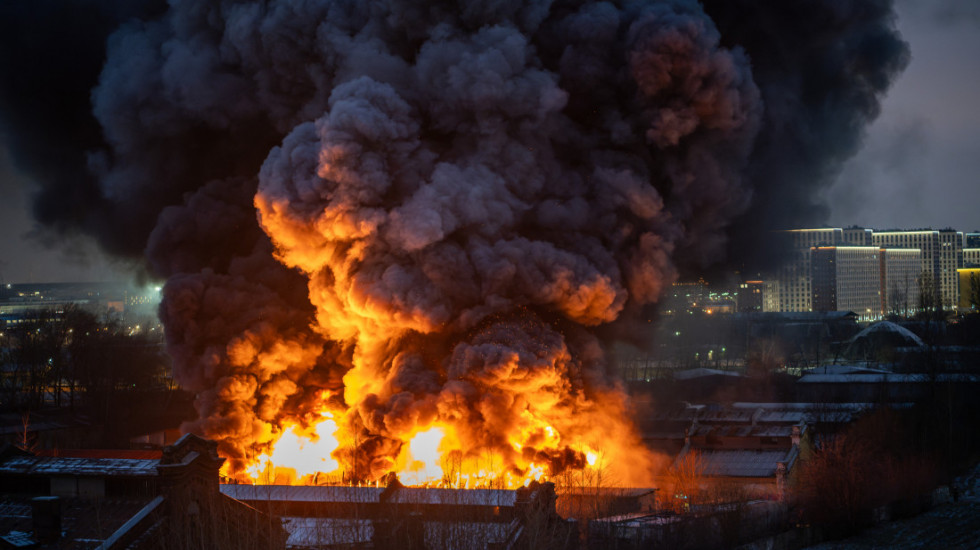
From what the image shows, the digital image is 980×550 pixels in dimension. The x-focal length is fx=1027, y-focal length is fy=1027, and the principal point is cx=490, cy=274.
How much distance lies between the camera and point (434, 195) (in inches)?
1321

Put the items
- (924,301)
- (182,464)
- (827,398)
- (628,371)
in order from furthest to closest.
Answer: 1. (628,371)
2. (924,301)
3. (827,398)
4. (182,464)

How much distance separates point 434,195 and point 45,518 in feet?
50.5

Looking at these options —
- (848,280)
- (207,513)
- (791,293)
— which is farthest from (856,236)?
(207,513)

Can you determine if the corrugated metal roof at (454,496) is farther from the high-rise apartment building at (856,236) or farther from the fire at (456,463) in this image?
the high-rise apartment building at (856,236)

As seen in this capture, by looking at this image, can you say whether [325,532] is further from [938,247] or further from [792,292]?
[938,247]

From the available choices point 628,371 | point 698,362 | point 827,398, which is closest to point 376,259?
point 827,398

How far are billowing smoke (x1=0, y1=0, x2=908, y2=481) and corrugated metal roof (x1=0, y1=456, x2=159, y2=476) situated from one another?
843cm

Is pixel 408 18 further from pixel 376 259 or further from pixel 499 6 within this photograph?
pixel 376 259

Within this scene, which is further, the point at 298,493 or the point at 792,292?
A: the point at 792,292

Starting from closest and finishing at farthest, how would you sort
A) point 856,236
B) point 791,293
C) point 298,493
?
1. point 298,493
2. point 791,293
3. point 856,236

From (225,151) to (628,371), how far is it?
48.1 m

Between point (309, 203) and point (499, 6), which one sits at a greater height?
point (499, 6)

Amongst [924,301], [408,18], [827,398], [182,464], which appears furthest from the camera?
[924,301]

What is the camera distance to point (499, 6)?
1399 inches
